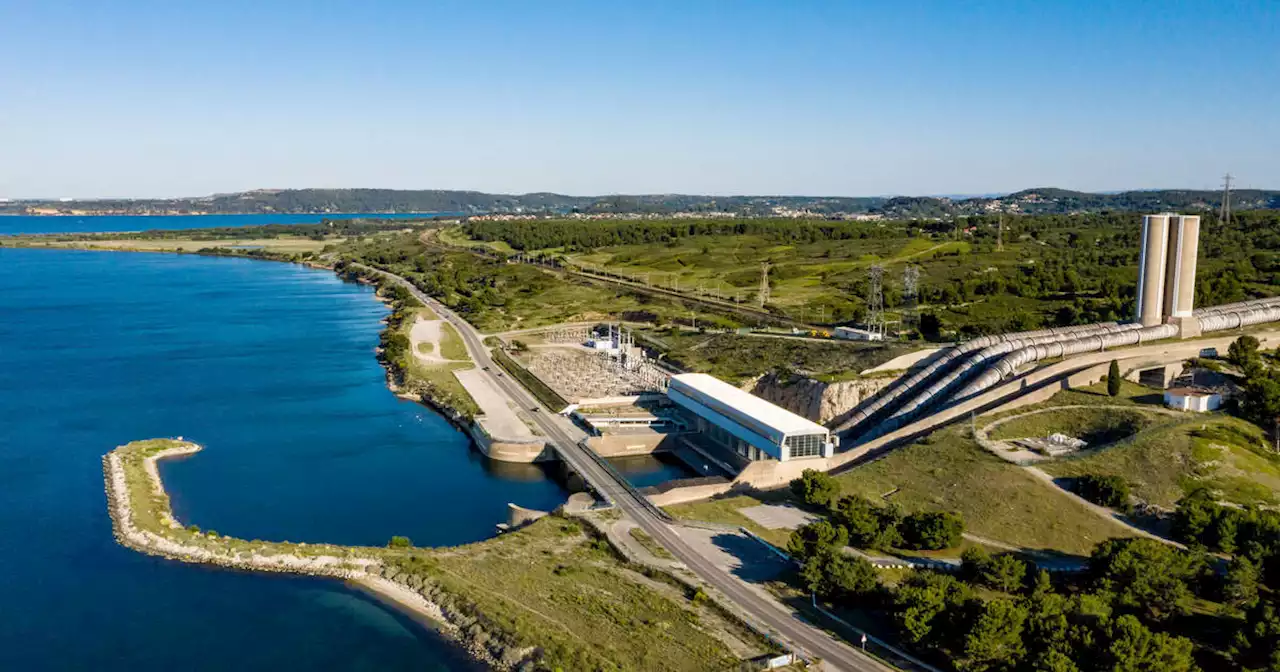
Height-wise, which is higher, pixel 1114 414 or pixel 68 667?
pixel 1114 414

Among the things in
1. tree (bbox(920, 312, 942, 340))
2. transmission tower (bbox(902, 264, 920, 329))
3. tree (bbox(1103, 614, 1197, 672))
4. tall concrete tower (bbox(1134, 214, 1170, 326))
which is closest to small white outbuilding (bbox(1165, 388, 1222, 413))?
tall concrete tower (bbox(1134, 214, 1170, 326))

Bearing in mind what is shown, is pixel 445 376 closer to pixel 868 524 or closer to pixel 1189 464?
pixel 868 524

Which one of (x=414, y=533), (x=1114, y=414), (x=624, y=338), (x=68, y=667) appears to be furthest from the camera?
(x=624, y=338)

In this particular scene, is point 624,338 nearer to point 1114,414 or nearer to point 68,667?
point 1114,414

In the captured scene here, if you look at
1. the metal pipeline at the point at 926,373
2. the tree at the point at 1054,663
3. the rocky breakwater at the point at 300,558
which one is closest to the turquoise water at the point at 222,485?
the rocky breakwater at the point at 300,558

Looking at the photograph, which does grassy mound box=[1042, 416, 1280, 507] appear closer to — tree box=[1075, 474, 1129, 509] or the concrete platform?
tree box=[1075, 474, 1129, 509]

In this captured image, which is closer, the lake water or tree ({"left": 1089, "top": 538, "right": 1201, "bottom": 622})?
tree ({"left": 1089, "top": 538, "right": 1201, "bottom": 622})

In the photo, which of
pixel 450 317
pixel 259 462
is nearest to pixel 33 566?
pixel 259 462
